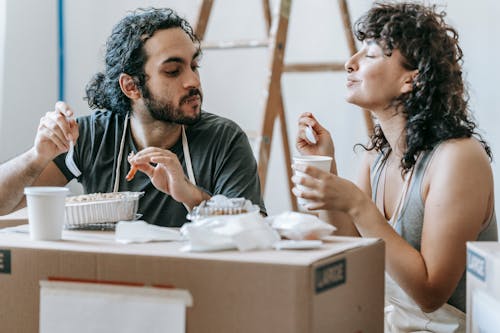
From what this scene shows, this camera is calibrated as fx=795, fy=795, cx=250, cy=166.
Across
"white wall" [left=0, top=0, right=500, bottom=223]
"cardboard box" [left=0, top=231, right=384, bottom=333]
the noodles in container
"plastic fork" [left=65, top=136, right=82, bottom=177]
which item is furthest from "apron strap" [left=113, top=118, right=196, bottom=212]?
"white wall" [left=0, top=0, right=500, bottom=223]

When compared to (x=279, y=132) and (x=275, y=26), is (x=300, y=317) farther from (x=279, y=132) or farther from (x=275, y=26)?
(x=279, y=132)

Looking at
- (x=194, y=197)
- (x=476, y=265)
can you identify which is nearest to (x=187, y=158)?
(x=194, y=197)

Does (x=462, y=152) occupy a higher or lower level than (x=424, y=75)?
lower

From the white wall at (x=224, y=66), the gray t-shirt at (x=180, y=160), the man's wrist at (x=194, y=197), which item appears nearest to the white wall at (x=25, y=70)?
the white wall at (x=224, y=66)

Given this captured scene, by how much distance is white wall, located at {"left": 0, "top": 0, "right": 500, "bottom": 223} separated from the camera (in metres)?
3.43

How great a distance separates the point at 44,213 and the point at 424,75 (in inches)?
31.9

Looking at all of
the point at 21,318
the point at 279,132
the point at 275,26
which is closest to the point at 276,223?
the point at 21,318

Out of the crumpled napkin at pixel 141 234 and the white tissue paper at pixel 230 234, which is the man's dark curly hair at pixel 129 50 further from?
the white tissue paper at pixel 230 234

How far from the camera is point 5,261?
3.80 ft

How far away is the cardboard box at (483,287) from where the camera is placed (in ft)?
3.42

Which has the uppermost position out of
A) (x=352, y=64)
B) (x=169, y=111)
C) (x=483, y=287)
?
(x=352, y=64)

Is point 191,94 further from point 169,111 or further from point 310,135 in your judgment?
point 310,135

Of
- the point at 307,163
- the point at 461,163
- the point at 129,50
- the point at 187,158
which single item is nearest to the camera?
the point at 307,163

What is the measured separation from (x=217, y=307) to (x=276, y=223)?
190mm
